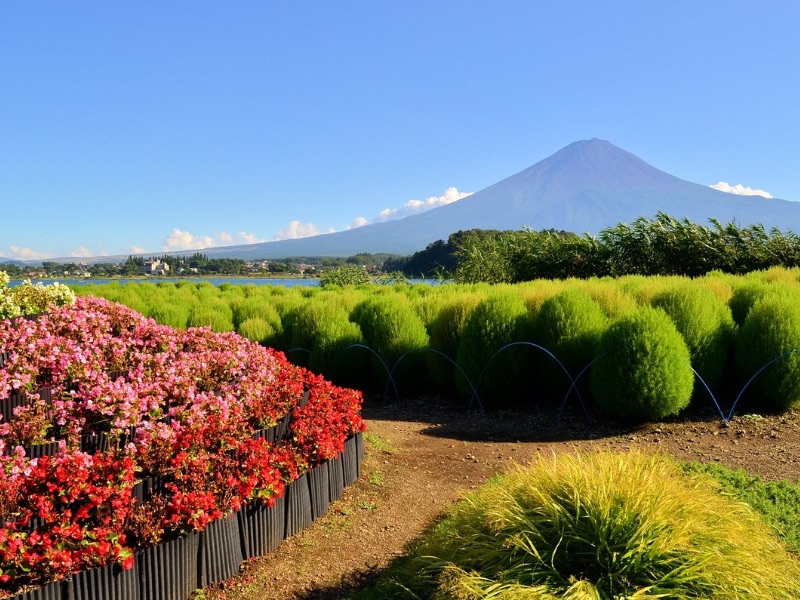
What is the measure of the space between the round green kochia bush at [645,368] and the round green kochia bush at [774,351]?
903 mm

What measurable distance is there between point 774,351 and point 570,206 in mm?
161288

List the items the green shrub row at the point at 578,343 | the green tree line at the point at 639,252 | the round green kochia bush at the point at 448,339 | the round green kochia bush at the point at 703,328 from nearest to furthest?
the green shrub row at the point at 578,343
the round green kochia bush at the point at 703,328
the round green kochia bush at the point at 448,339
the green tree line at the point at 639,252

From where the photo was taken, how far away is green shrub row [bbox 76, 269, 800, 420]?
A: 6121 millimetres

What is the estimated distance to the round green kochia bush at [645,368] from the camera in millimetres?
5984

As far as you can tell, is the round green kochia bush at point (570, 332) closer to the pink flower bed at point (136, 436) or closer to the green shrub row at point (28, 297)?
the pink flower bed at point (136, 436)

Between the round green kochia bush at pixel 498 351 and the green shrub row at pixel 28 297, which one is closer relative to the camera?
the round green kochia bush at pixel 498 351

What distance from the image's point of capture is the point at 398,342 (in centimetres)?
795

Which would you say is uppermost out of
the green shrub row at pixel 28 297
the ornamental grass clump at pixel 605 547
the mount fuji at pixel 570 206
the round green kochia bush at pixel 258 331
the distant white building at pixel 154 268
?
the mount fuji at pixel 570 206

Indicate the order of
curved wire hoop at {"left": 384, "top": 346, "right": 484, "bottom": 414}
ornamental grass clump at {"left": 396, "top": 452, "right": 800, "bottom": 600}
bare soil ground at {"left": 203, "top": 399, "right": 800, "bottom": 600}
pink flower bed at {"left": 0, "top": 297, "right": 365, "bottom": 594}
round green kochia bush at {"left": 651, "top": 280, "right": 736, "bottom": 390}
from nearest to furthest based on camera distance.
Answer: ornamental grass clump at {"left": 396, "top": 452, "right": 800, "bottom": 600} → pink flower bed at {"left": 0, "top": 297, "right": 365, "bottom": 594} → bare soil ground at {"left": 203, "top": 399, "right": 800, "bottom": 600} → round green kochia bush at {"left": 651, "top": 280, "right": 736, "bottom": 390} → curved wire hoop at {"left": 384, "top": 346, "right": 484, "bottom": 414}

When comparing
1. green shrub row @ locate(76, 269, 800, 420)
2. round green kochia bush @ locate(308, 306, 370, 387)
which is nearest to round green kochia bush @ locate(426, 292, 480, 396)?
green shrub row @ locate(76, 269, 800, 420)

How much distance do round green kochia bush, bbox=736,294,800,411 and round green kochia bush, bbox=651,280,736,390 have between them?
27 centimetres

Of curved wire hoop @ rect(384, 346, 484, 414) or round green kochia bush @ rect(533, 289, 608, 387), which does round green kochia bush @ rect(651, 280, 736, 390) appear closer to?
round green kochia bush @ rect(533, 289, 608, 387)

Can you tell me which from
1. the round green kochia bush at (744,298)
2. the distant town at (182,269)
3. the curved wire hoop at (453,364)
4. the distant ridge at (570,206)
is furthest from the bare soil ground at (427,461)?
the distant ridge at (570,206)

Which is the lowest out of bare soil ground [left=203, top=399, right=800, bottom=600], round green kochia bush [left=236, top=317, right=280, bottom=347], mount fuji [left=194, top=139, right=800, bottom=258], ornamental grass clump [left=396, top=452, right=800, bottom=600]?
bare soil ground [left=203, top=399, right=800, bottom=600]
